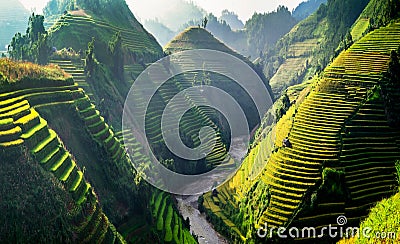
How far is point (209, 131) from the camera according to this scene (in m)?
46.0

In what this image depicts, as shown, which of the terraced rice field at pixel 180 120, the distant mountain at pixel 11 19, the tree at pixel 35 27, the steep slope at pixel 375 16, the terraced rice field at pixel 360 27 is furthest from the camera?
the distant mountain at pixel 11 19

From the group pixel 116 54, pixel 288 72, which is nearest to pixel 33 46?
pixel 116 54

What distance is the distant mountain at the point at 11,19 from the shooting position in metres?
82.0

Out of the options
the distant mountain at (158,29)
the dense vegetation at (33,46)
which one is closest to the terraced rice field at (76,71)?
the dense vegetation at (33,46)

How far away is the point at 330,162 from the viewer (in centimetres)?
2350

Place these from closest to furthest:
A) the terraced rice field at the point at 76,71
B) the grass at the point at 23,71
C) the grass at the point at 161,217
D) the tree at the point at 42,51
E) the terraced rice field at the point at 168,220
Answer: the grass at the point at 23,71 < the terraced rice field at the point at 168,220 < the grass at the point at 161,217 < the tree at the point at 42,51 < the terraced rice field at the point at 76,71

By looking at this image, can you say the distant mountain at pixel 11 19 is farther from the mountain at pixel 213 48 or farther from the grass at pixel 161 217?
the grass at pixel 161 217

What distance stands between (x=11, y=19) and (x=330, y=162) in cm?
8711

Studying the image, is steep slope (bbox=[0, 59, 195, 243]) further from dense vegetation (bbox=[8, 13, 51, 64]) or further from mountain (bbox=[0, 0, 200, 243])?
dense vegetation (bbox=[8, 13, 51, 64])

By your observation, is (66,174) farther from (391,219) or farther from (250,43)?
(250,43)

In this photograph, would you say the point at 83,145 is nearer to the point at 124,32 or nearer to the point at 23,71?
the point at 23,71

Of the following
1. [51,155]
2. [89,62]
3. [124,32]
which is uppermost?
[124,32]

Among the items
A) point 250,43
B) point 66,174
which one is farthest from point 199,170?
point 250,43

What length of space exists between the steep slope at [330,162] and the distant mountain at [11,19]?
7107 centimetres
